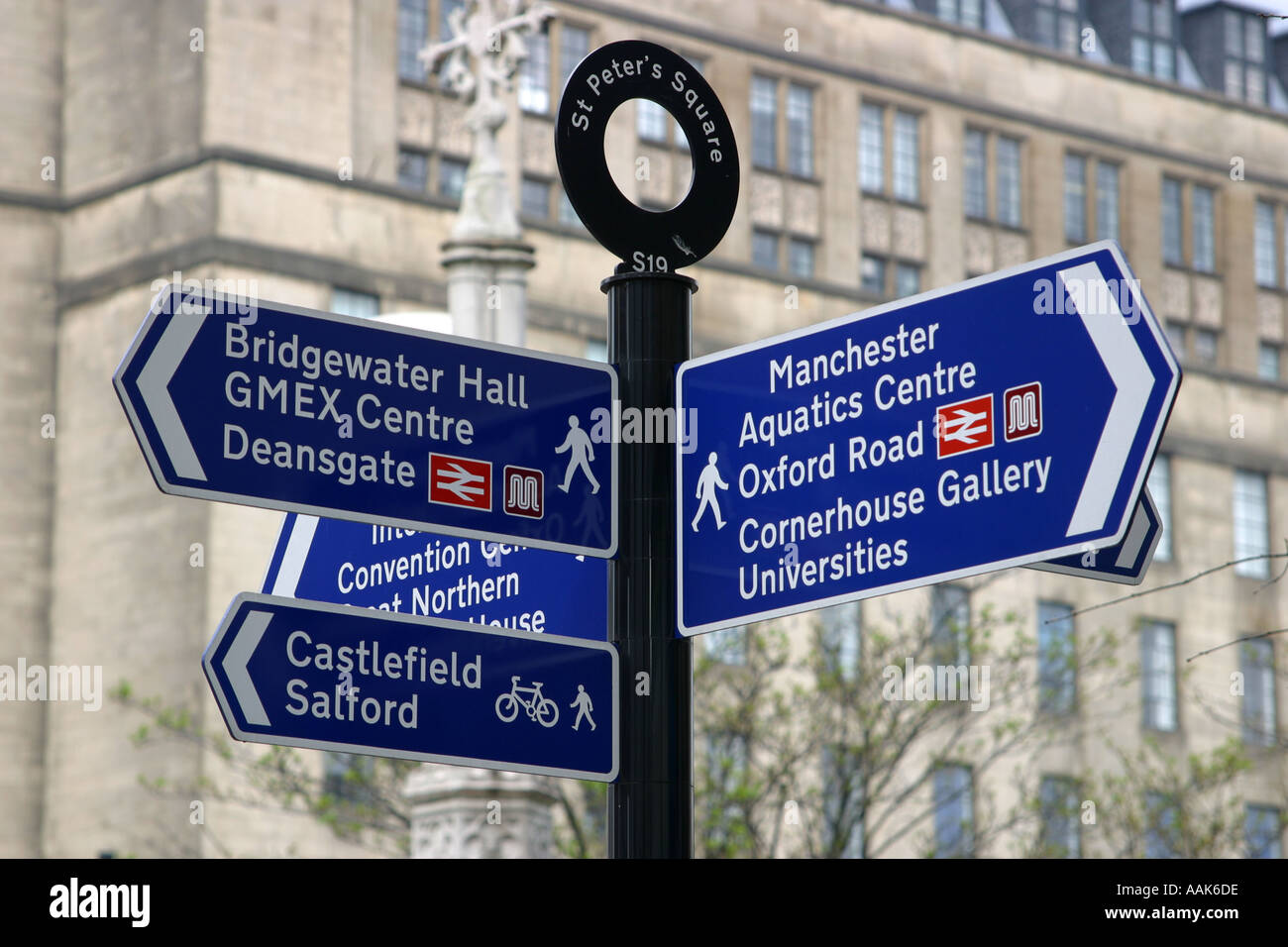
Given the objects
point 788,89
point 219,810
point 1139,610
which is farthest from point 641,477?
point 1139,610

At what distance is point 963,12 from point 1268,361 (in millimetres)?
10454

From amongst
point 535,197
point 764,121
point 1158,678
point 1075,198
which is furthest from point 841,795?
point 1075,198

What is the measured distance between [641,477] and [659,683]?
1.28ft

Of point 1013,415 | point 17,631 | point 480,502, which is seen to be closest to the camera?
point 1013,415

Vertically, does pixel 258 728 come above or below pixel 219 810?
below

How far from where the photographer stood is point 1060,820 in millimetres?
38125

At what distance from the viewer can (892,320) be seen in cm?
438

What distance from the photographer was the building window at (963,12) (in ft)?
175

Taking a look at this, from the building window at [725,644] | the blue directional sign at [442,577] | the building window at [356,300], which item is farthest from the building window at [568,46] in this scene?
the blue directional sign at [442,577]

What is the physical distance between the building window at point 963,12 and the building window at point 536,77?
1238 centimetres

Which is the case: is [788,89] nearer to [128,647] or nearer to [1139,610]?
[1139,610]

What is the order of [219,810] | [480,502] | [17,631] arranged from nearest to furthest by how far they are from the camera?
[480,502] < [219,810] < [17,631]

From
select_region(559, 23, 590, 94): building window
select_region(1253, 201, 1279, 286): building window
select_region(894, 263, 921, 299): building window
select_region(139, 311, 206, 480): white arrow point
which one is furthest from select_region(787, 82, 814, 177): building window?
select_region(139, 311, 206, 480): white arrow point
